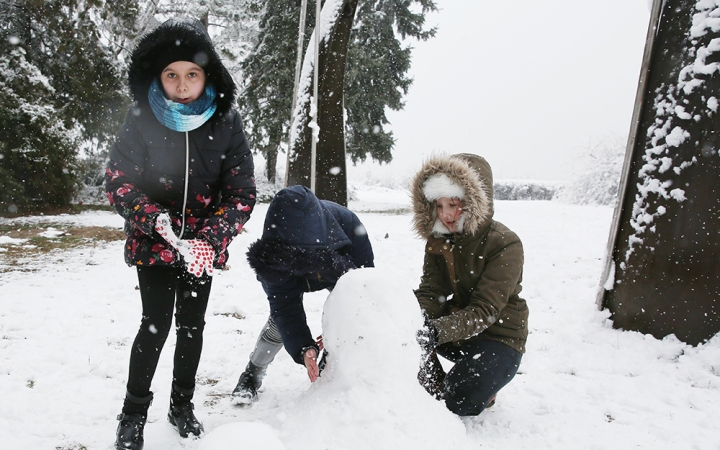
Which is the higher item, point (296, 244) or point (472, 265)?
point (296, 244)

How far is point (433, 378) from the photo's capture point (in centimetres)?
243

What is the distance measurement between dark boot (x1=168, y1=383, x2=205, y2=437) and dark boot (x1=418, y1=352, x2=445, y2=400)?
1.04m

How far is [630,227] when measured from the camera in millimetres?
3393

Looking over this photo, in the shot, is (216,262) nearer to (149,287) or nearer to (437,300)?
(149,287)

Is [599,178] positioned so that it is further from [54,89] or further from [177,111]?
[177,111]

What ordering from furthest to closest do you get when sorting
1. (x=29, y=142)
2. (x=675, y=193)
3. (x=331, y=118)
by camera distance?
(x=29, y=142), (x=331, y=118), (x=675, y=193)

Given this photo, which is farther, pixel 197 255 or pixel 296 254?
pixel 296 254

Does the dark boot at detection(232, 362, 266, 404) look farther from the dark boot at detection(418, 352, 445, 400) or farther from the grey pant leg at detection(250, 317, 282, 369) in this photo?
the dark boot at detection(418, 352, 445, 400)

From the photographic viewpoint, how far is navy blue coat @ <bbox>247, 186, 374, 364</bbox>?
2.05 meters

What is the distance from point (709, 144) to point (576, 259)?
3158mm

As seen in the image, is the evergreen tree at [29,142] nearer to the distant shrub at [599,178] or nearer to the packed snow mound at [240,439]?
the packed snow mound at [240,439]

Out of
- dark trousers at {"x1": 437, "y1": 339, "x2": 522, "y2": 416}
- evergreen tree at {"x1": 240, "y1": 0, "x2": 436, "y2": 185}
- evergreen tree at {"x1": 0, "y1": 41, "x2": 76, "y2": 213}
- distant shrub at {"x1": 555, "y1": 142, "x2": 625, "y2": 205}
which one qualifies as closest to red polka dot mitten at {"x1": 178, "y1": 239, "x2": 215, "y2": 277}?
dark trousers at {"x1": 437, "y1": 339, "x2": 522, "y2": 416}

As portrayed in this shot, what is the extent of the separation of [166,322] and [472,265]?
1.46 meters

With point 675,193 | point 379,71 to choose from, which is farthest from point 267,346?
Answer: point 379,71
